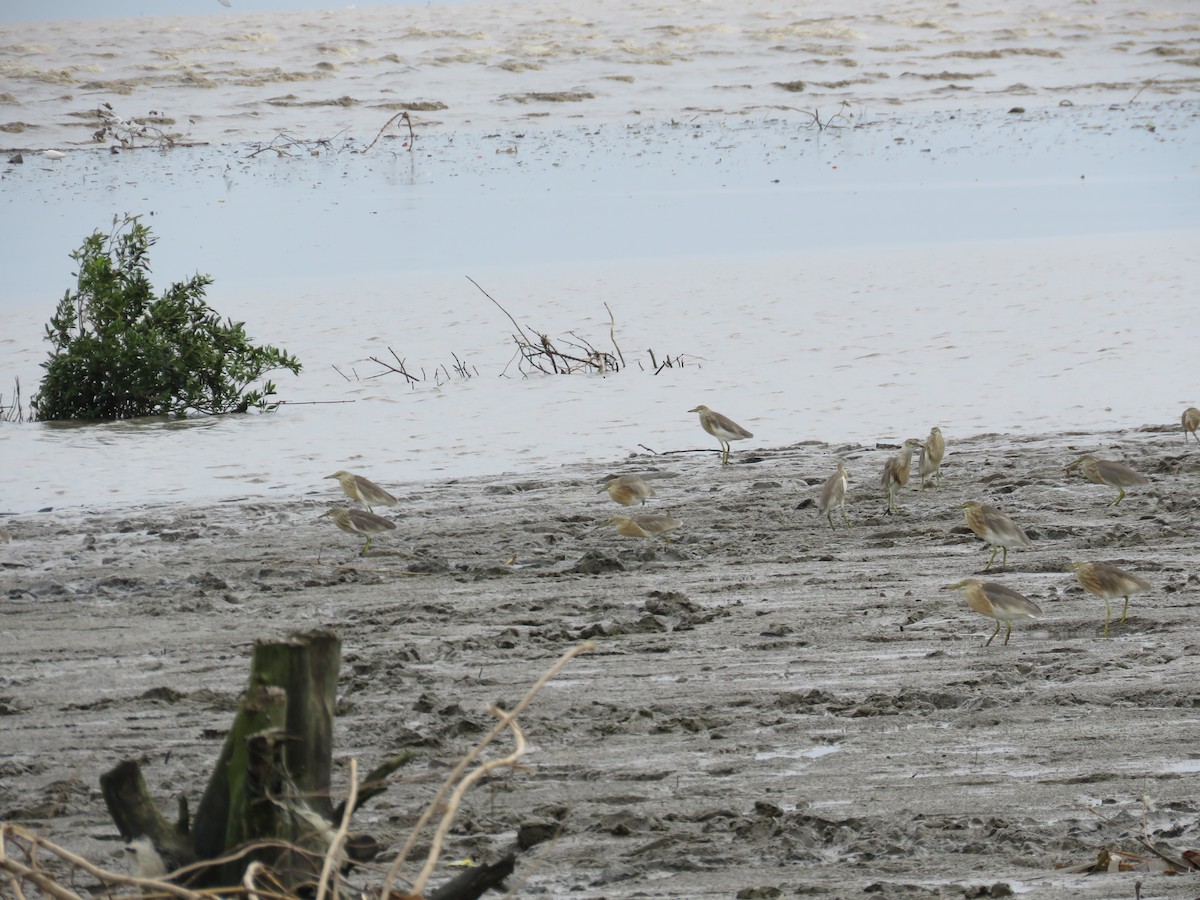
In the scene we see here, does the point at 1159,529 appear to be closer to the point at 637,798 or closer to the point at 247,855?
the point at 637,798

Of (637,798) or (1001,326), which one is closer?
(637,798)

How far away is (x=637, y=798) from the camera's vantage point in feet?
13.7

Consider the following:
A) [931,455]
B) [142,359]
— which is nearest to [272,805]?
[931,455]

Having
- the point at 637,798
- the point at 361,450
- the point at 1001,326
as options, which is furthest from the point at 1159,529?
the point at 1001,326

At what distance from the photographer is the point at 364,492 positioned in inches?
312

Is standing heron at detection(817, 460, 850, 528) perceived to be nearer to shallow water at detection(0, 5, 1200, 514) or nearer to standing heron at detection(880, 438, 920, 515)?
standing heron at detection(880, 438, 920, 515)

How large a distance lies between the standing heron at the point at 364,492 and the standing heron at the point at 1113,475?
3.90 m

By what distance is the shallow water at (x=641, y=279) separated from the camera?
34.2 feet

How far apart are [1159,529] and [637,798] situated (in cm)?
409

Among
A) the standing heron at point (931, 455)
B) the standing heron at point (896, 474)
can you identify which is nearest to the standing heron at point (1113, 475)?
the standing heron at point (931, 455)

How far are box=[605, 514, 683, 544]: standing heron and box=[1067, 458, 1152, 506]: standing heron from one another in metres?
2.34

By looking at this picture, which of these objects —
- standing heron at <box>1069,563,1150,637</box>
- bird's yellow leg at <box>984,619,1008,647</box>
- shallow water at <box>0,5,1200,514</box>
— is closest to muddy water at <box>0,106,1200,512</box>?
shallow water at <box>0,5,1200,514</box>

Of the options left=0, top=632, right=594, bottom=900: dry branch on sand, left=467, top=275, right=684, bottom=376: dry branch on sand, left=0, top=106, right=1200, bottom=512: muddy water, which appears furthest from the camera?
left=467, top=275, right=684, bottom=376: dry branch on sand

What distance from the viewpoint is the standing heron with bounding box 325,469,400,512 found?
788cm
